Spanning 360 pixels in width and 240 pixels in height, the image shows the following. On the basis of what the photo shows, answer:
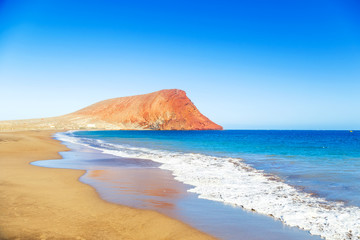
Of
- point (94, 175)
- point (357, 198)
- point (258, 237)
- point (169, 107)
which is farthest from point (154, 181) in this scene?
point (169, 107)

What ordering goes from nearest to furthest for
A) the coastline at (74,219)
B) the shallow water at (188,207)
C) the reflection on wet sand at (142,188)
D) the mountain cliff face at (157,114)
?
the coastline at (74,219), the shallow water at (188,207), the reflection on wet sand at (142,188), the mountain cliff face at (157,114)

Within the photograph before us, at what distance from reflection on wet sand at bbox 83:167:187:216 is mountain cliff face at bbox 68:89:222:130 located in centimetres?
13463

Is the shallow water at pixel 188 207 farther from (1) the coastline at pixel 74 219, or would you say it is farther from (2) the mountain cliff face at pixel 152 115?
(2) the mountain cliff face at pixel 152 115

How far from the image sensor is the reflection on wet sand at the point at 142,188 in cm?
718

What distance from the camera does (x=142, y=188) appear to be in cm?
916

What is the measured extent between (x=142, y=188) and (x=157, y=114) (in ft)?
455

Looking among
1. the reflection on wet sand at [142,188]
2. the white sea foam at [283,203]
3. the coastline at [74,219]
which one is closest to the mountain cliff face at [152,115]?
the reflection on wet sand at [142,188]

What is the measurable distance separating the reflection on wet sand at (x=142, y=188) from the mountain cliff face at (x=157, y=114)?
134635 millimetres

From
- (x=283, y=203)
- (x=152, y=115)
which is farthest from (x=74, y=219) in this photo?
(x=152, y=115)

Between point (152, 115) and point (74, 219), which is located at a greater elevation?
point (152, 115)

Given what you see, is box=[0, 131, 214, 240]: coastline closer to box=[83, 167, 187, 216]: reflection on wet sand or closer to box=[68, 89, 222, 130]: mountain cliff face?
box=[83, 167, 187, 216]: reflection on wet sand

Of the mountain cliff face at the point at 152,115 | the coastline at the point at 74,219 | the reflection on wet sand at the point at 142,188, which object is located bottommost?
the reflection on wet sand at the point at 142,188

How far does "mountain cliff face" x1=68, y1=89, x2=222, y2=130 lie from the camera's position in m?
147

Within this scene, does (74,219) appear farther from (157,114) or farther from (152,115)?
(152,115)
